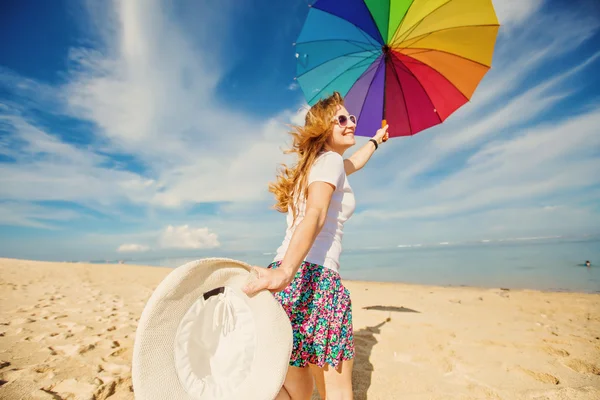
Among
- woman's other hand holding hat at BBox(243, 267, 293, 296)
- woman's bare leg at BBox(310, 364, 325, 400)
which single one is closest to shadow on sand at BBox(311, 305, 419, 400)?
woman's bare leg at BBox(310, 364, 325, 400)

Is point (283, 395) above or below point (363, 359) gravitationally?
above

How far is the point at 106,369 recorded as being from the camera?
2.78m

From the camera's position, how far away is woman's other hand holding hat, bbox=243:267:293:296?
3.60ft

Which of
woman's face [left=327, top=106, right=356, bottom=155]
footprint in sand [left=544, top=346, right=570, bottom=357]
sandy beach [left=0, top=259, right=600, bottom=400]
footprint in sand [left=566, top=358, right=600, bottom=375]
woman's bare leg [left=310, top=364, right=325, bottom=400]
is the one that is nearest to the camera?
woman's bare leg [left=310, top=364, right=325, bottom=400]

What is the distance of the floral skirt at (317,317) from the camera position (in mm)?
1607

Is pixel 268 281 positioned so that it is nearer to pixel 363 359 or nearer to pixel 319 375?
pixel 319 375

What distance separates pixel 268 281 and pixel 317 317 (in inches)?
26.9

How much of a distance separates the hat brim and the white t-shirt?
0.50 metres

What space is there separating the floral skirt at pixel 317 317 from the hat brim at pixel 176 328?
403 millimetres

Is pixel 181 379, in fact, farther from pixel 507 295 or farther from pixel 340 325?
pixel 507 295

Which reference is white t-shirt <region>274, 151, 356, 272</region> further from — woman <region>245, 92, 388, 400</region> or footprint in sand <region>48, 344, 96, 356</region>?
footprint in sand <region>48, 344, 96, 356</region>

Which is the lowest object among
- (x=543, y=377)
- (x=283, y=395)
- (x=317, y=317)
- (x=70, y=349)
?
(x=543, y=377)

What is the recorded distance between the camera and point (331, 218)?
5.46ft

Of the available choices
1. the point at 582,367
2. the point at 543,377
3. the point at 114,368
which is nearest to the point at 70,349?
the point at 114,368
